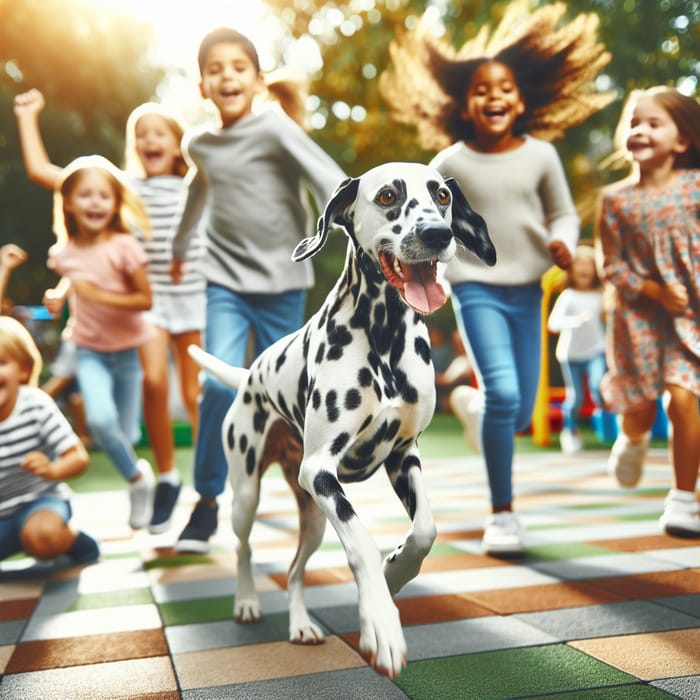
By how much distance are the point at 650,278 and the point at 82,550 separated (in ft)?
10.2

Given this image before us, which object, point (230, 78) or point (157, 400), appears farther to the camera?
point (157, 400)

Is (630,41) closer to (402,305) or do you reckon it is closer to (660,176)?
(660,176)

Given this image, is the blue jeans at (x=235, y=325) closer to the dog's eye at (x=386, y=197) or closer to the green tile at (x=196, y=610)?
the green tile at (x=196, y=610)

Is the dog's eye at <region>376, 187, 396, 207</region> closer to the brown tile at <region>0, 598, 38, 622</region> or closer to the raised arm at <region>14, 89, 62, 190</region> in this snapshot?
the brown tile at <region>0, 598, 38, 622</region>

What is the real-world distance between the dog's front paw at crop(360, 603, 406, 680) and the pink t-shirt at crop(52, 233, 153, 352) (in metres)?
3.18

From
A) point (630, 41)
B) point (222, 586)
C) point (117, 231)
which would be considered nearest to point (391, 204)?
point (222, 586)

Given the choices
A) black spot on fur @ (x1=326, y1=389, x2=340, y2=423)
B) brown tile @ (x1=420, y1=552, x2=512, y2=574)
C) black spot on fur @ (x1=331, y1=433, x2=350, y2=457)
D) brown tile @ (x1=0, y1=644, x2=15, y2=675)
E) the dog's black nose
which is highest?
the dog's black nose

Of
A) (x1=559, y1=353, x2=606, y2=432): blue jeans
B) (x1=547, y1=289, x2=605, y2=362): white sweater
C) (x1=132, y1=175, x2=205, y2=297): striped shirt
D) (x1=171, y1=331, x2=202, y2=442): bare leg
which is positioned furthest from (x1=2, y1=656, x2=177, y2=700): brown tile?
(x1=547, y1=289, x2=605, y2=362): white sweater

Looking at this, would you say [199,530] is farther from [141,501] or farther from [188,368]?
[188,368]

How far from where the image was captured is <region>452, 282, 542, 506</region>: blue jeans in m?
4.05

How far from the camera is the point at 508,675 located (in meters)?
2.43

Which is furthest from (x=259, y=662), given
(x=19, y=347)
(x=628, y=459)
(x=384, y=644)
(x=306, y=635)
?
(x=628, y=459)

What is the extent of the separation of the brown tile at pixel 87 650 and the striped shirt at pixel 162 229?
111 inches

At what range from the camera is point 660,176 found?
4.44 meters
